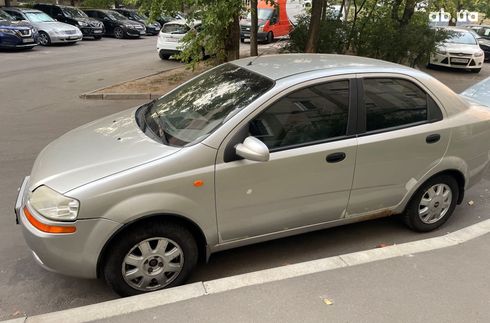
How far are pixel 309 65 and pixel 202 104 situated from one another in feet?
3.13

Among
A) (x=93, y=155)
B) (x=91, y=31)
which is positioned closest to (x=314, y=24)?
(x=93, y=155)

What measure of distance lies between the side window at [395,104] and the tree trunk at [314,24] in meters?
7.07

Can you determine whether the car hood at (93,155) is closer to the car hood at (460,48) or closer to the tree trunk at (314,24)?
the tree trunk at (314,24)

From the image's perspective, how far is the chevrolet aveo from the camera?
9.35 feet

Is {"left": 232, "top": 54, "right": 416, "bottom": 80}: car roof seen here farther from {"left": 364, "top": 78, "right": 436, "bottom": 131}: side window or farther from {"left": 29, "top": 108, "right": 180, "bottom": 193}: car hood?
{"left": 29, "top": 108, "right": 180, "bottom": 193}: car hood

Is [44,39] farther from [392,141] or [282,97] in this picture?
[392,141]

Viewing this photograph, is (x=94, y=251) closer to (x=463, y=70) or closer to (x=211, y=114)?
(x=211, y=114)

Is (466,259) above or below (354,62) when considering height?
below

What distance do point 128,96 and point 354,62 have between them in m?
7.21

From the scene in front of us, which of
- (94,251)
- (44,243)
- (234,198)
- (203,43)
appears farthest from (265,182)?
(203,43)

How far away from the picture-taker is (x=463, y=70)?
53.4 feet

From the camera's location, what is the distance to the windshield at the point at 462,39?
52.4ft

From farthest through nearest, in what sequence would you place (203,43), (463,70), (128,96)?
(463,70) → (128,96) → (203,43)

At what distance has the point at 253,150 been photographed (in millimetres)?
2920
